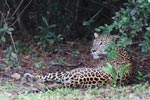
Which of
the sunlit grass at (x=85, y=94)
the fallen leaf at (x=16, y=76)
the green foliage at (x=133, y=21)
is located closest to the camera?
the sunlit grass at (x=85, y=94)

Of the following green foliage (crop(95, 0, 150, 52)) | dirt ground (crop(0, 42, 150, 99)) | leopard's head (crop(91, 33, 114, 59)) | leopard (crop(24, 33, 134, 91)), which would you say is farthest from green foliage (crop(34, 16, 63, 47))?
green foliage (crop(95, 0, 150, 52))

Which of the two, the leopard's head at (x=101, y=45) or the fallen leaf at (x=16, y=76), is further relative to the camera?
the leopard's head at (x=101, y=45)

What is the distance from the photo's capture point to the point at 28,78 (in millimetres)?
7758

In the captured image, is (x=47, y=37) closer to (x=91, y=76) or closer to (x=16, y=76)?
(x=16, y=76)

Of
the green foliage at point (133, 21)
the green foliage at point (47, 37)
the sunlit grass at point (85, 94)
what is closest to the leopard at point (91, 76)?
the sunlit grass at point (85, 94)

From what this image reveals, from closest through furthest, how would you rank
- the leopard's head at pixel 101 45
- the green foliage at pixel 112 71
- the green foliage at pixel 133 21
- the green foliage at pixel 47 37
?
1. the green foliage at pixel 133 21
2. the green foliage at pixel 112 71
3. the leopard's head at pixel 101 45
4. the green foliage at pixel 47 37

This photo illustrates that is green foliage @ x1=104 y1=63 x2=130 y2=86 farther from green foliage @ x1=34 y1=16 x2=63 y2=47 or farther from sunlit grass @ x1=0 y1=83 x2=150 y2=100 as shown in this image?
green foliage @ x1=34 y1=16 x2=63 y2=47

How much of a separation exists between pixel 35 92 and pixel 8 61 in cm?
185

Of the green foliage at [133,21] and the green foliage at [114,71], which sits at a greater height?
the green foliage at [133,21]

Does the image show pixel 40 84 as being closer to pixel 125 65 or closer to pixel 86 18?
pixel 125 65

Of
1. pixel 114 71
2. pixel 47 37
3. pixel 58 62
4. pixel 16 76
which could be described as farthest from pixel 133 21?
pixel 47 37

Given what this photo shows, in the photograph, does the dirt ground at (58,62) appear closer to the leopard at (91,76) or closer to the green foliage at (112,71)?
the leopard at (91,76)

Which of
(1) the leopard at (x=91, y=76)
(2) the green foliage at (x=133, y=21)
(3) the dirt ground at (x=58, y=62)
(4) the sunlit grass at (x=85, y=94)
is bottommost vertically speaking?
(4) the sunlit grass at (x=85, y=94)

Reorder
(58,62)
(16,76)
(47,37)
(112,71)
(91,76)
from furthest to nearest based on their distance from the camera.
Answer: (47,37)
(58,62)
(16,76)
(91,76)
(112,71)
